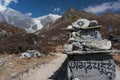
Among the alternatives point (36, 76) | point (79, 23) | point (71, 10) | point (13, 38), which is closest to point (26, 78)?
point (36, 76)

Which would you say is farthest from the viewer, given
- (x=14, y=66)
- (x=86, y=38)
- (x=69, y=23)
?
(x=69, y=23)

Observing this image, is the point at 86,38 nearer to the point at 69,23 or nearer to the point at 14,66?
the point at 14,66

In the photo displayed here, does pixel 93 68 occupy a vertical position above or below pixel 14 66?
above

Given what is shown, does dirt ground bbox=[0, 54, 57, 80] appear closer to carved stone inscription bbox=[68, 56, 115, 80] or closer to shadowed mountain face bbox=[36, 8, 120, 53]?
carved stone inscription bbox=[68, 56, 115, 80]

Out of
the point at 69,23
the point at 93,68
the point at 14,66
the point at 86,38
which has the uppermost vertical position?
the point at 69,23

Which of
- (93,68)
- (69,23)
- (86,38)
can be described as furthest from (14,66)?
(69,23)

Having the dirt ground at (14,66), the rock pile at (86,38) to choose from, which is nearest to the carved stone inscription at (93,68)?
the rock pile at (86,38)

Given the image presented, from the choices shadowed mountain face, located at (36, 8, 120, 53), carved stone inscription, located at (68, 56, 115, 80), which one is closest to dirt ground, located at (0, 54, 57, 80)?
carved stone inscription, located at (68, 56, 115, 80)

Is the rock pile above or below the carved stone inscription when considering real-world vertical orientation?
above

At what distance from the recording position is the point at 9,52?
2998 cm

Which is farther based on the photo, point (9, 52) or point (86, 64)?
point (9, 52)

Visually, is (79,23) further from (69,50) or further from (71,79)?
(71,79)

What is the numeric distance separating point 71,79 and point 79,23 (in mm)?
3592

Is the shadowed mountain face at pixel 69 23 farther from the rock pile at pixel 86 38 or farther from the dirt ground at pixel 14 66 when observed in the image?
the rock pile at pixel 86 38
